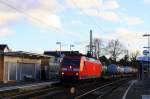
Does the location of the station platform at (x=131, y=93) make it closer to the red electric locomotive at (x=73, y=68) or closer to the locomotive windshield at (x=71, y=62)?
Result: the red electric locomotive at (x=73, y=68)

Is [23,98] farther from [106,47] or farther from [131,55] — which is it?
[131,55]

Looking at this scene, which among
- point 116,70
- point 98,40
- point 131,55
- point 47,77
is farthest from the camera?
point 131,55

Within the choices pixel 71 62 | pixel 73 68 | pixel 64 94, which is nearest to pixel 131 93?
pixel 64 94

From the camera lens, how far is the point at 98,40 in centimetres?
14750

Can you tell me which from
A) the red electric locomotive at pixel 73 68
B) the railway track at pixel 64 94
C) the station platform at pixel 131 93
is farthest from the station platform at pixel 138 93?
the red electric locomotive at pixel 73 68

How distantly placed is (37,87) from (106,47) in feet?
371

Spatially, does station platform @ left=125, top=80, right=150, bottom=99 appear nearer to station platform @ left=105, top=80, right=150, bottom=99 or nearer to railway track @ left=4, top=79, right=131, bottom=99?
station platform @ left=105, top=80, right=150, bottom=99

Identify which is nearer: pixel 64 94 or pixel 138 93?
pixel 64 94

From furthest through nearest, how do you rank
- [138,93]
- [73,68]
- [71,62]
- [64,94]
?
[71,62] → [73,68] → [138,93] → [64,94]

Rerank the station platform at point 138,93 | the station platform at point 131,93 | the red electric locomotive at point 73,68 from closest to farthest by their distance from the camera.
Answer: the station platform at point 138,93
the station platform at point 131,93
the red electric locomotive at point 73,68

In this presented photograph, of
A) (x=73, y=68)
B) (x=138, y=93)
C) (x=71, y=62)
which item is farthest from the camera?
(x=71, y=62)

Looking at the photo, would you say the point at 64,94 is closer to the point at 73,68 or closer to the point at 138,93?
the point at 138,93

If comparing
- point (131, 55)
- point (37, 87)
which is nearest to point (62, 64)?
point (37, 87)

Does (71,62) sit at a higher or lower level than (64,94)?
higher
